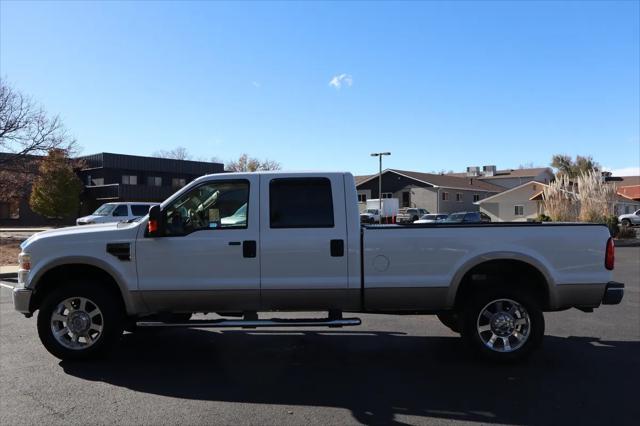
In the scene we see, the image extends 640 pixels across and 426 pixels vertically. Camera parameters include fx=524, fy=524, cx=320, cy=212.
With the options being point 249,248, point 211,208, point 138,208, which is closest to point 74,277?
point 211,208

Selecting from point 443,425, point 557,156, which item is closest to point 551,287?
point 443,425

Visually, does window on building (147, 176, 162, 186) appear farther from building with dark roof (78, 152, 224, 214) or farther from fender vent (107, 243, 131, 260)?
fender vent (107, 243, 131, 260)

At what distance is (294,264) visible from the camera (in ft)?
18.1

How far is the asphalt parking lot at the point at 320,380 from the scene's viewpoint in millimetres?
4312

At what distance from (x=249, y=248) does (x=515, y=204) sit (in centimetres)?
5419

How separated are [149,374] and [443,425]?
118 inches

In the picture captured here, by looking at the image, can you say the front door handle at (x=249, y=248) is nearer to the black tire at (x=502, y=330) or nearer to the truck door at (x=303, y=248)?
the truck door at (x=303, y=248)

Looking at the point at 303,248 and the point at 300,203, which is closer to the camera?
the point at 303,248

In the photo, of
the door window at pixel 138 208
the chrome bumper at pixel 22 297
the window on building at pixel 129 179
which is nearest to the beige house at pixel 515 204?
the window on building at pixel 129 179

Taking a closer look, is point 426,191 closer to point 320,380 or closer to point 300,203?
point 300,203

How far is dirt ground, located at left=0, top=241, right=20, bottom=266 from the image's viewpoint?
54.2 ft

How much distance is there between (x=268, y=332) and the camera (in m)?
7.23

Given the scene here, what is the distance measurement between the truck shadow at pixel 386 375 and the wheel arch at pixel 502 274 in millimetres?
726

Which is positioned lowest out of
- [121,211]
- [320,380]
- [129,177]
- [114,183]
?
[320,380]
